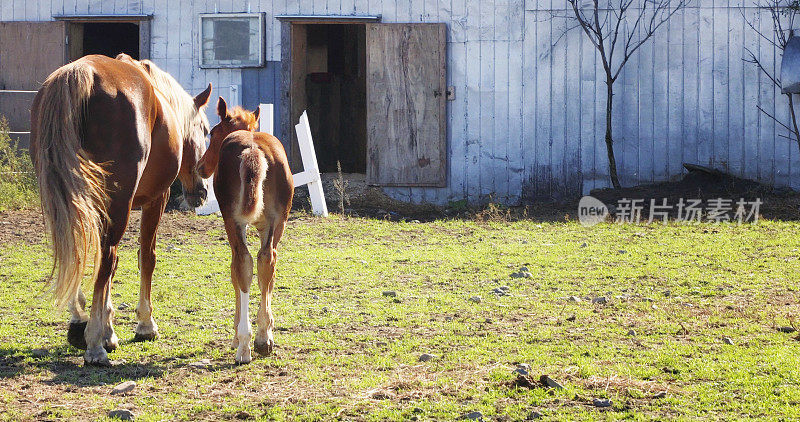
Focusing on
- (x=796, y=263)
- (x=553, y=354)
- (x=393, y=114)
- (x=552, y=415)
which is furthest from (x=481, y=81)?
(x=552, y=415)

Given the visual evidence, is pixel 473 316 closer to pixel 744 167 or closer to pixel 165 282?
pixel 165 282

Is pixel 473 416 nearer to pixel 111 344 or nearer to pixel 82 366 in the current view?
pixel 82 366

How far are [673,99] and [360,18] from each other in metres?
4.61

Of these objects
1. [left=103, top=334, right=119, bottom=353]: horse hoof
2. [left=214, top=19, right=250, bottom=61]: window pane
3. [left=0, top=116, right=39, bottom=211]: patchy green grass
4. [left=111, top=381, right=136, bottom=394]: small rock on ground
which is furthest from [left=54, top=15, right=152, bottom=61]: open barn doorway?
[left=111, top=381, right=136, bottom=394]: small rock on ground

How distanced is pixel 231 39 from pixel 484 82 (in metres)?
3.76

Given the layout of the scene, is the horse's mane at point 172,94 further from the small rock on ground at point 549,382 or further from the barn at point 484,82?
the barn at point 484,82

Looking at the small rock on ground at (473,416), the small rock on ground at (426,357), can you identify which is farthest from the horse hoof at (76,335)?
the small rock on ground at (473,416)

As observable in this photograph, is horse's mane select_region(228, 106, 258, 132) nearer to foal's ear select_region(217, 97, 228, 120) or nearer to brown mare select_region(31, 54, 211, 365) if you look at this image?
foal's ear select_region(217, 97, 228, 120)

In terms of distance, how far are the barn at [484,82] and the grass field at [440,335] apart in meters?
4.07

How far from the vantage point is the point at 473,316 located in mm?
6012

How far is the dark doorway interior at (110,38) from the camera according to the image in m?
16.5

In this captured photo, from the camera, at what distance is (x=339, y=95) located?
17484 mm

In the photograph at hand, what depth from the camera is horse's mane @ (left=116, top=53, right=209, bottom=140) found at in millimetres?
5562

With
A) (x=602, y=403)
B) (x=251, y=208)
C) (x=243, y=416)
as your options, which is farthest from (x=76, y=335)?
(x=602, y=403)
